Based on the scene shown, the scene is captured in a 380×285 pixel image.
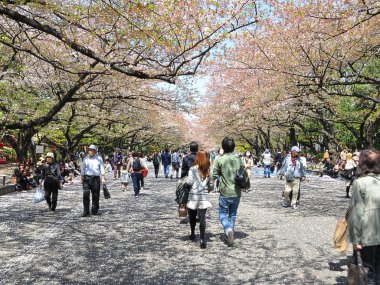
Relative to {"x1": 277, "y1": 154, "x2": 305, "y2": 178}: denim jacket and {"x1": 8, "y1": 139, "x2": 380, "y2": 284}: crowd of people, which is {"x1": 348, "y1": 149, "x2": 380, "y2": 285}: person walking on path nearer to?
{"x1": 8, "y1": 139, "x2": 380, "y2": 284}: crowd of people

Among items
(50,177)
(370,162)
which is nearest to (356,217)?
(370,162)

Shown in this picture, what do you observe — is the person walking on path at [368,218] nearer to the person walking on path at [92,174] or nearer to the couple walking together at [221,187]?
the couple walking together at [221,187]

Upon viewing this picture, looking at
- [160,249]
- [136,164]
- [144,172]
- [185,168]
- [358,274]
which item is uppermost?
[136,164]

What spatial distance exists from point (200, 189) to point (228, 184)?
0.45m

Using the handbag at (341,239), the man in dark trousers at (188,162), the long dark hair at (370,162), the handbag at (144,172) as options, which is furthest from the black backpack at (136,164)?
the long dark hair at (370,162)

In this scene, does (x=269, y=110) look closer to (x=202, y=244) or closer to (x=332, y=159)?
(x=332, y=159)

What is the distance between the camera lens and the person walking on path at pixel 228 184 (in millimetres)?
6516

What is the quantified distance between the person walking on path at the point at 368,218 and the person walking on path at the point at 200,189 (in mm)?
2998

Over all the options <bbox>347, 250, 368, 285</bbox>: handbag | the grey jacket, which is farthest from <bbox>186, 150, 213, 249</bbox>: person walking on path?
the grey jacket

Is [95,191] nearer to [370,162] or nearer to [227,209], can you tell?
[227,209]

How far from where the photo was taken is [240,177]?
6512mm

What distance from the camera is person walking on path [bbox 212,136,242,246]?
652 centimetres

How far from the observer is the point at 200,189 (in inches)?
258

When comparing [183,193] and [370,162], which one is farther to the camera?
[183,193]
